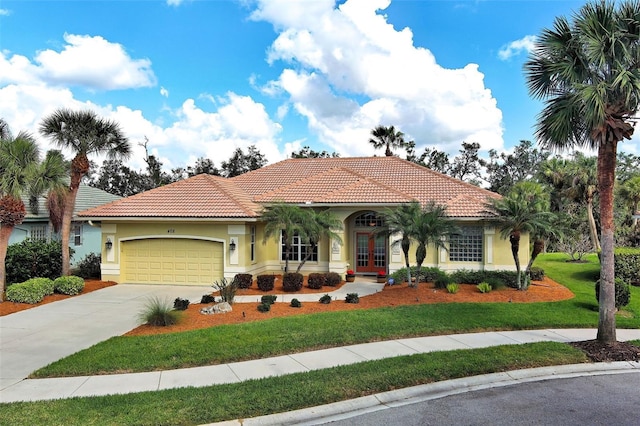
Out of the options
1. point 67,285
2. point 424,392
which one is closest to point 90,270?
point 67,285

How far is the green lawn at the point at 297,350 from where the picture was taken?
5918mm

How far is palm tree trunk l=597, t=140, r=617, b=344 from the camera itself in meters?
8.86

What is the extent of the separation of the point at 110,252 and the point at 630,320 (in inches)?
744

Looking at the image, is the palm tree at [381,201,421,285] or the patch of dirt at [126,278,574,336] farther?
the palm tree at [381,201,421,285]

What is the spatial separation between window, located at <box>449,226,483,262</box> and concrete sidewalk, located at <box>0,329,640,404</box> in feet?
26.0

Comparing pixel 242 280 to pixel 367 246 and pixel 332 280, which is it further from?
pixel 367 246

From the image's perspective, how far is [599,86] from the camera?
8484 mm

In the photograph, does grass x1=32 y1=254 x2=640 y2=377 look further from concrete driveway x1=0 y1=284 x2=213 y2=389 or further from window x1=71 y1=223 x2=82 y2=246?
window x1=71 y1=223 x2=82 y2=246

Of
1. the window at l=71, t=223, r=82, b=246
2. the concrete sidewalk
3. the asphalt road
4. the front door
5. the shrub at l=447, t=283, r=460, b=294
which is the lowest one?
the asphalt road

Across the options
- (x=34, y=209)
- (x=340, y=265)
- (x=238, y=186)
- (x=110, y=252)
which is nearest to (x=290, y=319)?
(x=340, y=265)

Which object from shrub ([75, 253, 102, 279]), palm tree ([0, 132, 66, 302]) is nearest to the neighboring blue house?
shrub ([75, 253, 102, 279])

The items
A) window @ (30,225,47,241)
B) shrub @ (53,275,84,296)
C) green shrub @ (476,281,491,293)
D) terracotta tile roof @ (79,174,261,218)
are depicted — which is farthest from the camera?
window @ (30,225,47,241)

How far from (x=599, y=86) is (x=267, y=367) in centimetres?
872

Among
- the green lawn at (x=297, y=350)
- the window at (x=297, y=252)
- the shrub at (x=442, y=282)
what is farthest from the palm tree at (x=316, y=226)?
the green lawn at (x=297, y=350)
